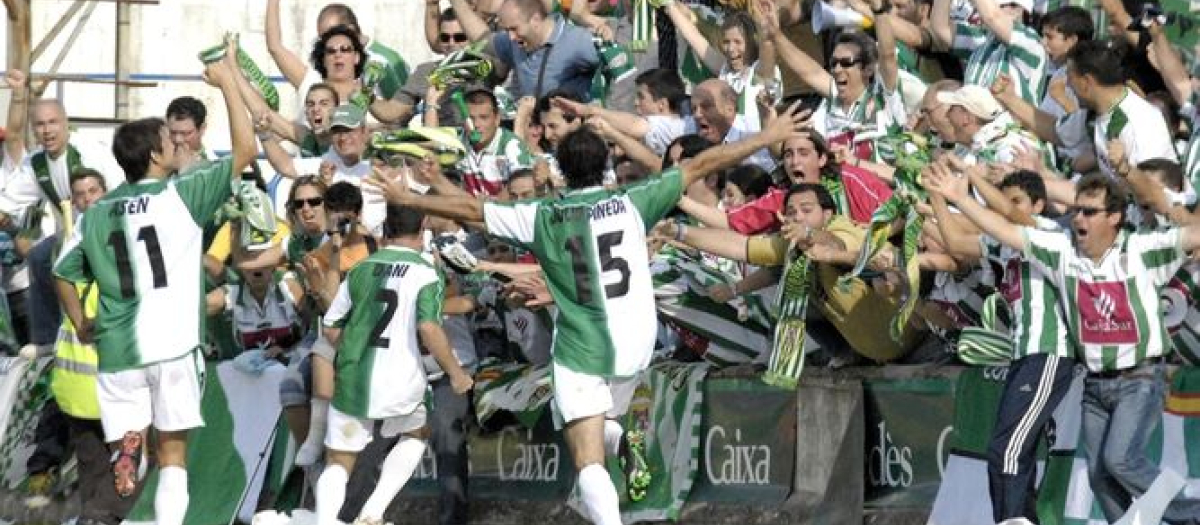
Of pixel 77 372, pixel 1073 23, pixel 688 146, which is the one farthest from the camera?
pixel 77 372

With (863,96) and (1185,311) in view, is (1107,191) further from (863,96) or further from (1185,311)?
(863,96)

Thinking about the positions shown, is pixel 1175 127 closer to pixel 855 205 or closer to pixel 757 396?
pixel 855 205

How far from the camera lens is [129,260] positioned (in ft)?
51.9

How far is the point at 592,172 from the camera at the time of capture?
48.1ft

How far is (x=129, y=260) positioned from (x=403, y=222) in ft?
5.01

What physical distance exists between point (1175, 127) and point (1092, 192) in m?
1.80

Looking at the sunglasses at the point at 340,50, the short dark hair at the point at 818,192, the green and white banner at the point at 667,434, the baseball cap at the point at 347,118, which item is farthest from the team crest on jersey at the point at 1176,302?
the sunglasses at the point at 340,50

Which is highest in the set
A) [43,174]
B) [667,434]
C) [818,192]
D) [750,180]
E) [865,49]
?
[865,49]

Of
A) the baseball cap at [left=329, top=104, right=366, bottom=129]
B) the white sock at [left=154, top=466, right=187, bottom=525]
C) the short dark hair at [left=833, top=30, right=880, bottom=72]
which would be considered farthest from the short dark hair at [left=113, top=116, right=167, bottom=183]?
the short dark hair at [left=833, top=30, right=880, bottom=72]

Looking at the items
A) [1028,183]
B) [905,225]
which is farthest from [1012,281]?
[905,225]

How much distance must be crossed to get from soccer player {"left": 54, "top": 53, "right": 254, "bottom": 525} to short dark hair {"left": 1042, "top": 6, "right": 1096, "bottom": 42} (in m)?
4.49

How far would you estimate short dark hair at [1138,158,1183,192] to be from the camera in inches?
556

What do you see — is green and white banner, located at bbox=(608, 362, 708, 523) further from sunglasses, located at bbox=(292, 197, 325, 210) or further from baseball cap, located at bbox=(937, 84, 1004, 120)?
sunglasses, located at bbox=(292, 197, 325, 210)

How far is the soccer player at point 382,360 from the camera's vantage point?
52.2 feet
